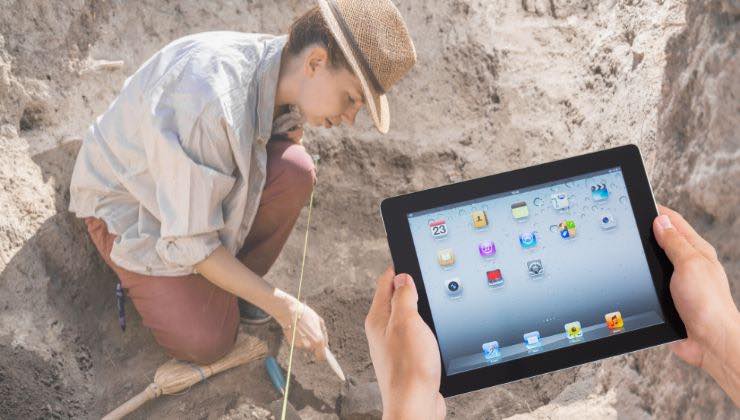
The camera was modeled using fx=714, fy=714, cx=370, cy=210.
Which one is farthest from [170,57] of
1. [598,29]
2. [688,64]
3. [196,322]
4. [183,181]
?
[598,29]

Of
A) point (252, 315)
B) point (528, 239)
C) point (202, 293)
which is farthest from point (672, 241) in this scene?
point (252, 315)

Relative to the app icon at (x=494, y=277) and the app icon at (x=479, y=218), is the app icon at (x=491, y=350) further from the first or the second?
the app icon at (x=479, y=218)

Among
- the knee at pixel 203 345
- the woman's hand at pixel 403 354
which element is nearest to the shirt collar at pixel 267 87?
the knee at pixel 203 345

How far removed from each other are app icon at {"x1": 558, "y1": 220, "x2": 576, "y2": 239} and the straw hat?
0.68 meters

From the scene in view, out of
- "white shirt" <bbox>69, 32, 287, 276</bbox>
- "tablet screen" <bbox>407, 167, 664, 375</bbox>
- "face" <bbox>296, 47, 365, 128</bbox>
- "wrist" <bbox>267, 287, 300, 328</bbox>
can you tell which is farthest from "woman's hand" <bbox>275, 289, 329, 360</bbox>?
"tablet screen" <bbox>407, 167, 664, 375</bbox>

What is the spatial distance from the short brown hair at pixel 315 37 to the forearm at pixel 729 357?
109 cm

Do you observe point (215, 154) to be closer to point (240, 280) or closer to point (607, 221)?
point (240, 280)

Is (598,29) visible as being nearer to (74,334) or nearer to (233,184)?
(233,184)

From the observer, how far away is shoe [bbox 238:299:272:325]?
2486mm

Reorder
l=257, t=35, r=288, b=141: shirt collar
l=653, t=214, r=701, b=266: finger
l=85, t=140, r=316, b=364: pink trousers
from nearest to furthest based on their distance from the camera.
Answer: l=653, t=214, r=701, b=266: finger → l=257, t=35, r=288, b=141: shirt collar → l=85, t=140, r=316, b=364: pink trousers

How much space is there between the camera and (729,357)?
1312 mm

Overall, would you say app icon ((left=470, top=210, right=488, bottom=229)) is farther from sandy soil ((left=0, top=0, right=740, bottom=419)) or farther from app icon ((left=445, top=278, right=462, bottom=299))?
sandy soil ((left=0, top=0, right=740, bottom=419))

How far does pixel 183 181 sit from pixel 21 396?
2.64 ft

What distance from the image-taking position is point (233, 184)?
1.95 m
